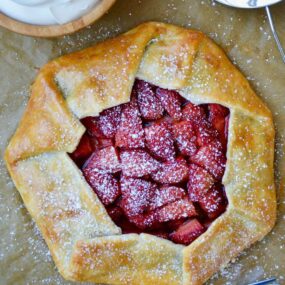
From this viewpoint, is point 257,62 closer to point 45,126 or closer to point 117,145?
point 117,145

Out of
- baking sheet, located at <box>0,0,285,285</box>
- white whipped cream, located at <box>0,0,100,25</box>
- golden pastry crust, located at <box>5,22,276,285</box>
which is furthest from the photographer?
baking sheet, located at <box>0,0,285,285</box>

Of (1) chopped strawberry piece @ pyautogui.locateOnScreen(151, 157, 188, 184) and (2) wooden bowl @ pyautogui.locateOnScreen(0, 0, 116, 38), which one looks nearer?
(2) wooden bowl @ pyautogui.locateOnScreen(0, 0, 116, 38)

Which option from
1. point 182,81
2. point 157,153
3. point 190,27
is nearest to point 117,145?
point 157,153

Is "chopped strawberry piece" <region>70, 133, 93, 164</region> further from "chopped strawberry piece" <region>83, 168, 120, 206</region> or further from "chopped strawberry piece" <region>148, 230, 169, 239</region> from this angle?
"chopped strawberry piece" <region>148, 230, 169, 239</region>

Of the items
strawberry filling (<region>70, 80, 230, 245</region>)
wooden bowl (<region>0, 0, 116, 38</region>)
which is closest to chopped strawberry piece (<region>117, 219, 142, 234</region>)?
strawberry filling (<region>70, 80, 230, 245</region>)

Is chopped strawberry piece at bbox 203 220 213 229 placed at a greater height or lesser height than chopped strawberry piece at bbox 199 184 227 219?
lesser
